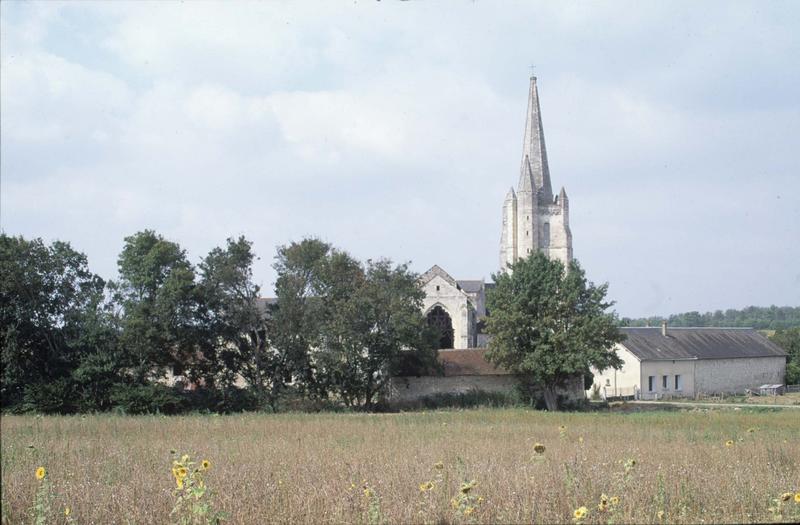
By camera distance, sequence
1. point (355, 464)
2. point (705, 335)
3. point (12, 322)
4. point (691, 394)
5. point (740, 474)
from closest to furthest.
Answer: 1. point (740, 474)
2. point (355, 464)
3. point (12, 322)
4. point (691, 394)
5. point (705, 335)

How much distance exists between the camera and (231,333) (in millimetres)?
38750

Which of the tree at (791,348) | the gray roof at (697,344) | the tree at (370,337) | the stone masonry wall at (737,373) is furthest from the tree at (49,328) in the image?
the tree at (791,348)

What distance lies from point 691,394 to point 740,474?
50823 millimetres

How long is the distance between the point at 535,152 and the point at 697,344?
3071 centimetres

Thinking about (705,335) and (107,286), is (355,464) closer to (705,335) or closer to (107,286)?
(107,286)

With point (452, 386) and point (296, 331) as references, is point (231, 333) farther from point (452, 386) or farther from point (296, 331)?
point (452, 386)

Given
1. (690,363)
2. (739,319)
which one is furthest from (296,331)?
(739,319)

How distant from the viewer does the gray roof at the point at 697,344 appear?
188ft

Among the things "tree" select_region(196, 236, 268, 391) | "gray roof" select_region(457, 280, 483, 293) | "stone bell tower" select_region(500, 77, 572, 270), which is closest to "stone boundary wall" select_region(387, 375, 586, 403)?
"tree" select_region(196, 236, 268, 391)

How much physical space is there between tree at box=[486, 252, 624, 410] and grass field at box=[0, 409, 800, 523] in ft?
74.0

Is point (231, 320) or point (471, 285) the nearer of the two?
point (231, 320)

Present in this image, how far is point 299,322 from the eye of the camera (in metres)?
39.9

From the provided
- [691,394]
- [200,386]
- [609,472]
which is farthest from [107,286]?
[691,394]

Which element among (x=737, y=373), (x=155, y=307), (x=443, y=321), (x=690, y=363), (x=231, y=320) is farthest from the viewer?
(x=737, y=373)
